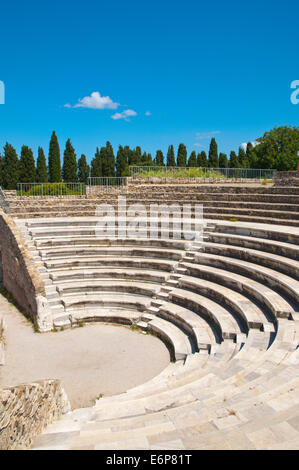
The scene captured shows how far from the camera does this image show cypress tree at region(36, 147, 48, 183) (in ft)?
126

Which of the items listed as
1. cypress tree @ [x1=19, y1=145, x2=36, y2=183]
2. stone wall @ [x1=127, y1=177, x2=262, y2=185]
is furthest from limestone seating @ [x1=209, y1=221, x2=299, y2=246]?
cypress tree @ [x1=19, y1=145, x2=36, y2=183]

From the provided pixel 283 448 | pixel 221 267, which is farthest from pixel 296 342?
pixel 221 267

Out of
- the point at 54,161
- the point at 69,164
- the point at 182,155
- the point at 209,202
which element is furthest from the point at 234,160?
the point at 209,202

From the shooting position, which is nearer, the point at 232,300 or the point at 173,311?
the point at 232,300

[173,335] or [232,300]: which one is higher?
[232,300]

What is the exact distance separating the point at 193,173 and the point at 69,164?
2312cm

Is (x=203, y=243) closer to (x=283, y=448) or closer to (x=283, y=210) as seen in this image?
(x=283, y=210)

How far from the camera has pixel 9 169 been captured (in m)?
34.7

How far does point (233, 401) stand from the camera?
360cm

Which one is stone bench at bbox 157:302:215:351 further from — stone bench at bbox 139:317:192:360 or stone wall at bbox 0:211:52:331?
stone wall at bbox 0:211:52:331

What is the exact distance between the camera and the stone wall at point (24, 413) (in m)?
2.88

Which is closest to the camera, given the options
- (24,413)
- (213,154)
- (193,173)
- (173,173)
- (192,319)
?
(24,413)

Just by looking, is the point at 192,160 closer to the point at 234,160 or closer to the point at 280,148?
the point at 234,160

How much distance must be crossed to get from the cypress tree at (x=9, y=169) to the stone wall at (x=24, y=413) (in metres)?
34.3
